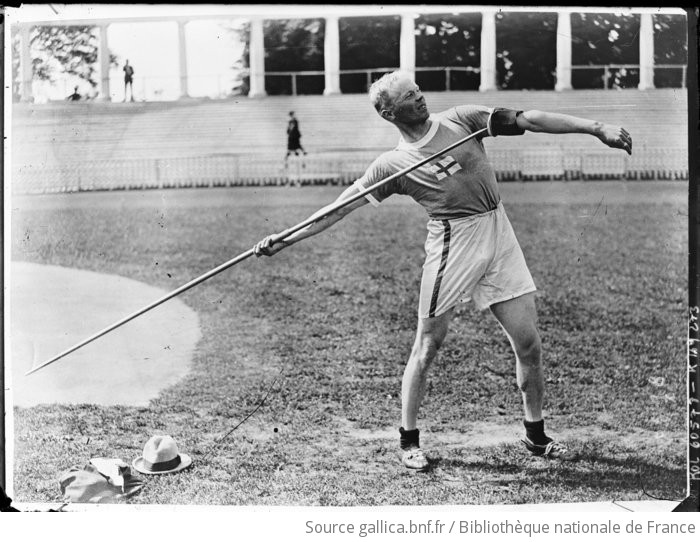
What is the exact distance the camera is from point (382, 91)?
4543 mm

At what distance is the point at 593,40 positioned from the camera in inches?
191

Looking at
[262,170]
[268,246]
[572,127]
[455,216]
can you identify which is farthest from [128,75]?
[572,127]

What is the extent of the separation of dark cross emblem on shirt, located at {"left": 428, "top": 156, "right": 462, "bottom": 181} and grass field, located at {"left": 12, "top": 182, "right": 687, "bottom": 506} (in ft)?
1.78

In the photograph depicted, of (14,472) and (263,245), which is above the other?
(263,245)

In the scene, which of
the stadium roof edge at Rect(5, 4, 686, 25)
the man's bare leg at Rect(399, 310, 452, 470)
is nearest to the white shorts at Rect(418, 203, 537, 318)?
the man's bare leg at Rect(399, 310, 452, 470)

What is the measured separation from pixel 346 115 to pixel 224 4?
95 centimetres

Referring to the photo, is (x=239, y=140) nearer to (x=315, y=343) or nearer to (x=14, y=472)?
(x=315, y=343)

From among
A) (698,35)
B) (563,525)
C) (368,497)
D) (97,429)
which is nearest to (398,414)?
(368,497)

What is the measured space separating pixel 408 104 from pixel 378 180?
440 millimetres

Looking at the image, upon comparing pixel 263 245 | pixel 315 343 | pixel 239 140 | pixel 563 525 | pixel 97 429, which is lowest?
pixel 563 525

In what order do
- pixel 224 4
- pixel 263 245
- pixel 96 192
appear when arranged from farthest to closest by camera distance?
pixel 96 192 → pixel 224 4 → pixel 263 245

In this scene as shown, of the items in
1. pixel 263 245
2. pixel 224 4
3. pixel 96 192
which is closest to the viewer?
pixel 263 245

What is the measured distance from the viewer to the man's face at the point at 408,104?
4.50 m

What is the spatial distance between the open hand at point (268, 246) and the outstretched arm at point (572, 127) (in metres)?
1.44
